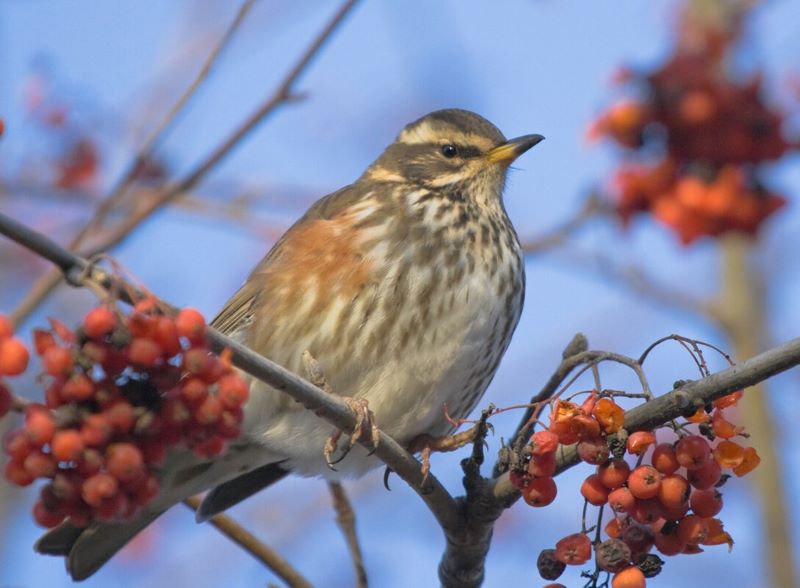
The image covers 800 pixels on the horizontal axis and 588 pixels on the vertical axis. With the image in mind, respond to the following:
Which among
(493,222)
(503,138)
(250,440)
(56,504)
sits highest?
(503,138)

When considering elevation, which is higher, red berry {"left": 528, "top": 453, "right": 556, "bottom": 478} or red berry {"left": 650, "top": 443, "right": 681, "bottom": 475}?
red berry {"left": 528, "top": 453, "right": 556, "bottom": 478}

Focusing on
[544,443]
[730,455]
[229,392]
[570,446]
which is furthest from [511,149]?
[229,392]

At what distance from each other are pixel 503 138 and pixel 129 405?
3076mm

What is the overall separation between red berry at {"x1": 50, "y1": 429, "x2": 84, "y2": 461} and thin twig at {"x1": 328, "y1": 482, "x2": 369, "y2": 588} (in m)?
1.67

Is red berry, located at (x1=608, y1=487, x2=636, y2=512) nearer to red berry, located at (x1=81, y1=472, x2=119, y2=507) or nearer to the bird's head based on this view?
red berry, located at (x1=81, y1=472, x2=119, y2=507)

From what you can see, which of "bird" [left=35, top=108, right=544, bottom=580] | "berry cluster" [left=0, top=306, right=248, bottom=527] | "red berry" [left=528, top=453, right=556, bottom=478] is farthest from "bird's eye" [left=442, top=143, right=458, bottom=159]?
"berry cluster" [left=0, top=306, right=248, bottom=527]

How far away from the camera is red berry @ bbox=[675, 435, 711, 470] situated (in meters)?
2.63

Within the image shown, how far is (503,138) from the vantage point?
5.19 meters

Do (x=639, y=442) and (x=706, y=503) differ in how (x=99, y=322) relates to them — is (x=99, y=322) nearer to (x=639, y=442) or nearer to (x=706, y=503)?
(x=639, y=442)

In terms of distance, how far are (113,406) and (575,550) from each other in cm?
106

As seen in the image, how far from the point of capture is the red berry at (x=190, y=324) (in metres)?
2.34

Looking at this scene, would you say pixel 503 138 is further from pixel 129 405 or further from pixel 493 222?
pixel 129 405

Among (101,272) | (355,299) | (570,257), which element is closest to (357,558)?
(355,299)

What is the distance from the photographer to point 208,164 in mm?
3703
